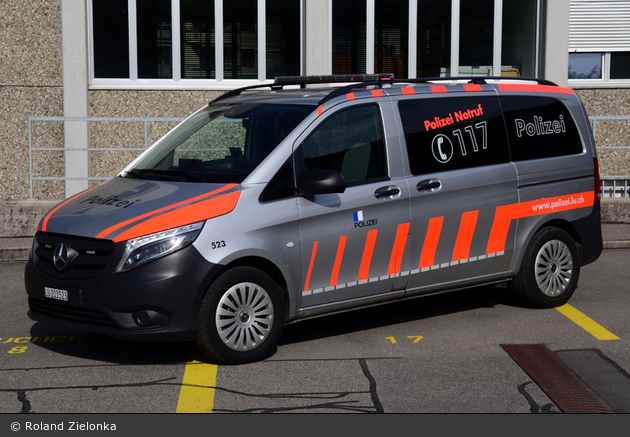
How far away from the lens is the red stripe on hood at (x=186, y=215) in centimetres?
514

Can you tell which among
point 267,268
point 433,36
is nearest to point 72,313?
point 267,268

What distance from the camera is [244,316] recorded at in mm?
5434

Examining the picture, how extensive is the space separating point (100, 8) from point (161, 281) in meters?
9.58

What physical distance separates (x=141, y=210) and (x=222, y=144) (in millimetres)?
1017

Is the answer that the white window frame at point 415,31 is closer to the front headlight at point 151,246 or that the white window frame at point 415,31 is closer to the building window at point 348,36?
the building window at point 348,36

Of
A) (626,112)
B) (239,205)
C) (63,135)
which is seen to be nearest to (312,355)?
(239,205)

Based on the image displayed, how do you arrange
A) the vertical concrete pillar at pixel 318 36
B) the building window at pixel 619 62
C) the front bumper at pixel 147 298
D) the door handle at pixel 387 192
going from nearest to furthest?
1. the front bumper at pixel 147 298
2. the door handle at pixel 387 192
3. the vertical concrete pillar at pixel 318 36
4. the building window at pixel 619 62

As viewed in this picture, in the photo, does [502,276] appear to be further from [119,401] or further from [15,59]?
[15,59]

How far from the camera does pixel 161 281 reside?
16.8 ft

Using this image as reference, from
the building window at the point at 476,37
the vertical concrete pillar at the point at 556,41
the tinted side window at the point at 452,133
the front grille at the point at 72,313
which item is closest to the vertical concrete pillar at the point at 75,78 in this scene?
the building window at the point at 476,37

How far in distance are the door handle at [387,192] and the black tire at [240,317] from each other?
1052 millimetres

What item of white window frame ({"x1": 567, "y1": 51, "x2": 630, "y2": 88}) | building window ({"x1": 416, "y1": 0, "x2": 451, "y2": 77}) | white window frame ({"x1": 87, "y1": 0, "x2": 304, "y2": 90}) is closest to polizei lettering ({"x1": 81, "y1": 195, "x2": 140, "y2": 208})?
white window frame ({"x1": 87, "y1": 0, "x2": 304, "y2": 90})

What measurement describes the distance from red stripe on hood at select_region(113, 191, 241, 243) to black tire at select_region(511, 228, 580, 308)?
113 inches

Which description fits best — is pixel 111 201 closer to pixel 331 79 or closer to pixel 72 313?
pixel 72 313
